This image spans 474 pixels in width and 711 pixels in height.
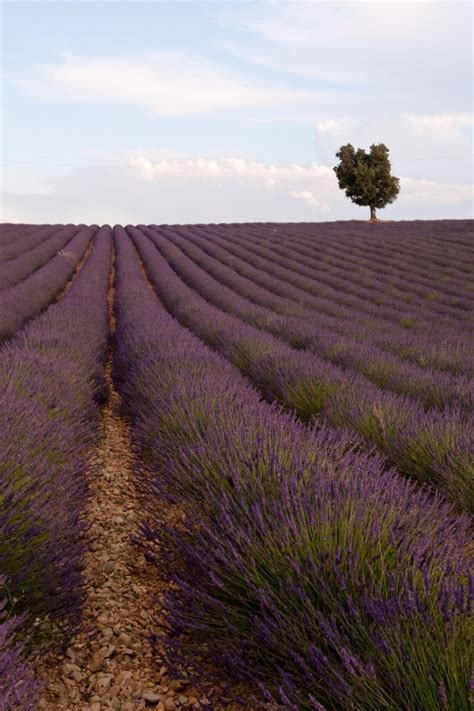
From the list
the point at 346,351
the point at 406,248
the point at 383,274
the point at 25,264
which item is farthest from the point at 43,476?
the point at 406,248

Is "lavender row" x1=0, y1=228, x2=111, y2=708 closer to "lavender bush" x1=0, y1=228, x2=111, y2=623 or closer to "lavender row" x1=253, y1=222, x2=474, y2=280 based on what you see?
"lavender bush" x1=0, y1=228, x2=111, y2=623

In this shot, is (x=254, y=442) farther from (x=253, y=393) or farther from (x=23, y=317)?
(x=23, y=317)

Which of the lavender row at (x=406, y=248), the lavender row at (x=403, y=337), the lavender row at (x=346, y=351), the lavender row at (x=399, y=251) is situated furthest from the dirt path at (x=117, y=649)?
the lavender row at (x=406, y=248)

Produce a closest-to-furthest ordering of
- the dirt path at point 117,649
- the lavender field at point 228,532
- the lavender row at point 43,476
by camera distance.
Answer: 1. the lavender field at point 228,532
2. the dirt path at point 117,649
3. the lavender row at point 43,476

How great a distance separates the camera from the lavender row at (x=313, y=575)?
1.33 m

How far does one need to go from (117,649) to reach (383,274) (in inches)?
571

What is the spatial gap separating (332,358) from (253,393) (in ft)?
8.73

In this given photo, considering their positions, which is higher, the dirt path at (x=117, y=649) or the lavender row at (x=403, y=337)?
the lavender row at (x=403, y=337)

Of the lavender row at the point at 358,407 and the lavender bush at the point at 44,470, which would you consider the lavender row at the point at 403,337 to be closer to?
the lavender row at the point at 358,407

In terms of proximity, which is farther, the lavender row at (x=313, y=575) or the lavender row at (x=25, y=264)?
the lavender row at (x=25, y=264)

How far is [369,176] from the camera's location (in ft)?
123

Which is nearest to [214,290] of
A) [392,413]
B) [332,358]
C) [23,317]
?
[23,317]

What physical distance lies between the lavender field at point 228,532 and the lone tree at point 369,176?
3443 centimetres

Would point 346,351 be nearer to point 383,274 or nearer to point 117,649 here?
point 117,649
